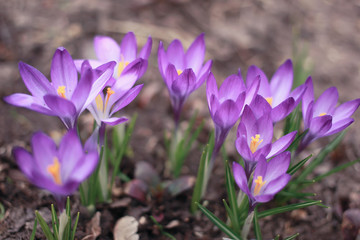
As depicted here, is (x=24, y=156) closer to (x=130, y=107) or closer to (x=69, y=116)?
(x=69, y=116)

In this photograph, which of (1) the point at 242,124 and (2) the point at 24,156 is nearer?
(2) the point at 24,156

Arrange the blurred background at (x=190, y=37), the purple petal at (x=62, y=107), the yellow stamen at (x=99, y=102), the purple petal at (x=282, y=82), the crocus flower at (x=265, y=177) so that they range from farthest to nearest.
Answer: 1. the blurred background at (x=190, y=37)
2. the purple petal at (x=282, y=82)
3. the yellow stamen at (x=99, y=102)
4. the crocus flower at (x=265, y=177)
5. the purple petal at (x=62, y=107)

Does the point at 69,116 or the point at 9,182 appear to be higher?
the point at 69,116

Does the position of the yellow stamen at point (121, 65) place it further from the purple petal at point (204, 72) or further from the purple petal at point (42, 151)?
the purple petal at point (42, 151)

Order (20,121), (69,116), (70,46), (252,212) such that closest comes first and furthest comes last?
(69,116)
(252,212)
(20,121)
(70,46)

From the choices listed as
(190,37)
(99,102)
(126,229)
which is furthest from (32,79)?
(190,37)

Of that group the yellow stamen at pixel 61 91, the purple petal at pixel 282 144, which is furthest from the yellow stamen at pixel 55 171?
the purple petal at pixel 282 144

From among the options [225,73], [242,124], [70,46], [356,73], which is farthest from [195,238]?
[356,73]
